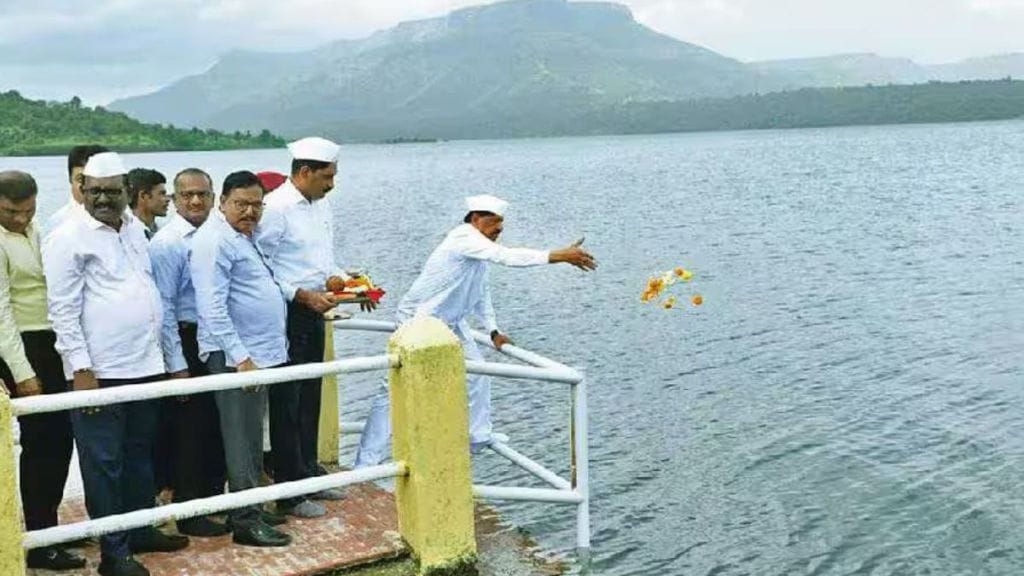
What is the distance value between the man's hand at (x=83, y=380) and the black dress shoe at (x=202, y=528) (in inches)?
45.4

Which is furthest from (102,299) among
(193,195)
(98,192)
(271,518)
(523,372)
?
(523,372)

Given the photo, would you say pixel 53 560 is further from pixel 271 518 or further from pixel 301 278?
pixel 301 278

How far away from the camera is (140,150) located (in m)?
156

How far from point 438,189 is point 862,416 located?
3007 inches

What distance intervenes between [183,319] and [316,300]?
0.76 meters

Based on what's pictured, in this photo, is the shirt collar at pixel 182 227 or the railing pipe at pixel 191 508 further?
the shirt collar at pixel 182 227

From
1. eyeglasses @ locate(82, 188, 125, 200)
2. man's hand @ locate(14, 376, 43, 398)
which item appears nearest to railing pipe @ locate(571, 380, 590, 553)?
eyeglasses @ locate(82, 188, 125, 200)

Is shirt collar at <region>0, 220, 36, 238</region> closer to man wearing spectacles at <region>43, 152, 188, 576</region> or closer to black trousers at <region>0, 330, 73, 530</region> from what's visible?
man wearing spectacles at <region>43, 152, 188, 576</region>

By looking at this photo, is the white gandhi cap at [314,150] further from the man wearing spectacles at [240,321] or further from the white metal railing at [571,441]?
the white metal railing at [571,441]

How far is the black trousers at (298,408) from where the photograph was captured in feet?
21.6

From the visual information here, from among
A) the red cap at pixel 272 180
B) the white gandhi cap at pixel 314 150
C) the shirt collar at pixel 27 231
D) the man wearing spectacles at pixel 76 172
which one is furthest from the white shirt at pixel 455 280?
the shirt collar at pixel 27 231

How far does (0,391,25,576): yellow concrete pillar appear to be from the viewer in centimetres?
473

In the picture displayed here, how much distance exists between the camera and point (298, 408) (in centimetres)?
679

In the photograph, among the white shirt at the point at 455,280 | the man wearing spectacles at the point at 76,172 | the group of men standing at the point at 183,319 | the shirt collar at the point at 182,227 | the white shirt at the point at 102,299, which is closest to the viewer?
the white shirt at the point at 102,299
